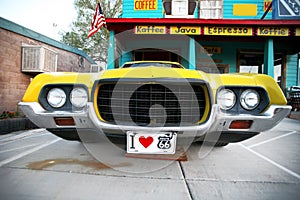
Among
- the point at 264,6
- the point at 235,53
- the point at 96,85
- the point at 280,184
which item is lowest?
the point at 280,184

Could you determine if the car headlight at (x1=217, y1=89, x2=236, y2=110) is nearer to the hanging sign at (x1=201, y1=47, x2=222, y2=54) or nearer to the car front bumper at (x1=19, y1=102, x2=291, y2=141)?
the car front bumper at (x1=19, y1=102, x2=291, y2=141)

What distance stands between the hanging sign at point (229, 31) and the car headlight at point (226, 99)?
4976 millimetres

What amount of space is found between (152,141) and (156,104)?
0.30 meters

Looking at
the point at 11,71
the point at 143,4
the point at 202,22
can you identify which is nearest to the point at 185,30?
the point at 202,22

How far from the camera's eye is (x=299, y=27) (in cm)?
597

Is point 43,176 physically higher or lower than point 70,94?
lower

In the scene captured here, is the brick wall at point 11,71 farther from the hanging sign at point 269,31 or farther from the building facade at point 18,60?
the hanging sign at point 269,31

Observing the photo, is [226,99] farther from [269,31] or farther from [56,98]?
[269,31]

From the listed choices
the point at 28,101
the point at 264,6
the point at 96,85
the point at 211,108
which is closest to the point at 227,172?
the point at 211,108

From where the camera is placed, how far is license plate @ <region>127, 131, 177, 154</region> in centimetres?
151

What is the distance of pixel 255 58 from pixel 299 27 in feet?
10.5

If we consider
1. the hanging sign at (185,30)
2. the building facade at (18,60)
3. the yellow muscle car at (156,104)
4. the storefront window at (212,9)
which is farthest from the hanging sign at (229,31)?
the building facade at (18,60)

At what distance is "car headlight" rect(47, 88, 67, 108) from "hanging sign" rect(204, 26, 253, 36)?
5.48 m

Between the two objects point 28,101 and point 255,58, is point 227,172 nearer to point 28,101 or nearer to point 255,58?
point 28,101
